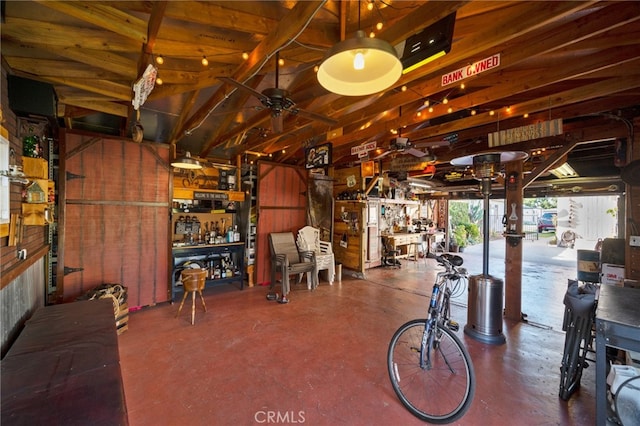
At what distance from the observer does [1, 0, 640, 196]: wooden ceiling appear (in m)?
1.80

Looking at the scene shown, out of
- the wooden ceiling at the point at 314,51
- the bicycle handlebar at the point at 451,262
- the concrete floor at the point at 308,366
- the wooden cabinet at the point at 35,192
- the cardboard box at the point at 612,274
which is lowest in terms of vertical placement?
the concrete floor at the point at 308,366

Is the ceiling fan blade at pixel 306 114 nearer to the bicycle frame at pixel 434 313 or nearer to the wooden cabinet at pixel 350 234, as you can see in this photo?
the bicycle frame at pixel 434 313

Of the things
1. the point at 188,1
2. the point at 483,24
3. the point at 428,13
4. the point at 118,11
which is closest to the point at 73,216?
the point at 118,11

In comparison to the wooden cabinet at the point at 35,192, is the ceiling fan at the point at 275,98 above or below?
above

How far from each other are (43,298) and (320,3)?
439 cm

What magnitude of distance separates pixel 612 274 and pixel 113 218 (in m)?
6.96

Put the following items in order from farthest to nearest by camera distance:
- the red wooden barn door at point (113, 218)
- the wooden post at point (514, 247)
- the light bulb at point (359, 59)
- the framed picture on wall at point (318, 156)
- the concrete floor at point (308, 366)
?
the framed picture on wall at point (318, 156) < the wooden post at point (514, 247) < the red wooden barn door at point (113, 218) < the concrete floor at point (308, 366) < the light bulb at point (359, 59)

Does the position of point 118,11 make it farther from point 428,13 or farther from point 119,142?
point 119,142

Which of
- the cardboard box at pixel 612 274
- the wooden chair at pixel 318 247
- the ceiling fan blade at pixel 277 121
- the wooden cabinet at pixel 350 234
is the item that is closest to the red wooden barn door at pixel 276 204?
the wooden chair at pixel 318 247

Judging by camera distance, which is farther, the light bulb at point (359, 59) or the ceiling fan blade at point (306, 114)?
the ceiling fan blade at point (306, 114)

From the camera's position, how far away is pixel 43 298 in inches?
124

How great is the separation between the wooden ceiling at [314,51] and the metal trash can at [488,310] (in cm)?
184

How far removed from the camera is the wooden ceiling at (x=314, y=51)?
1804 mm

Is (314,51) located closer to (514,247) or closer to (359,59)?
(359,59)
